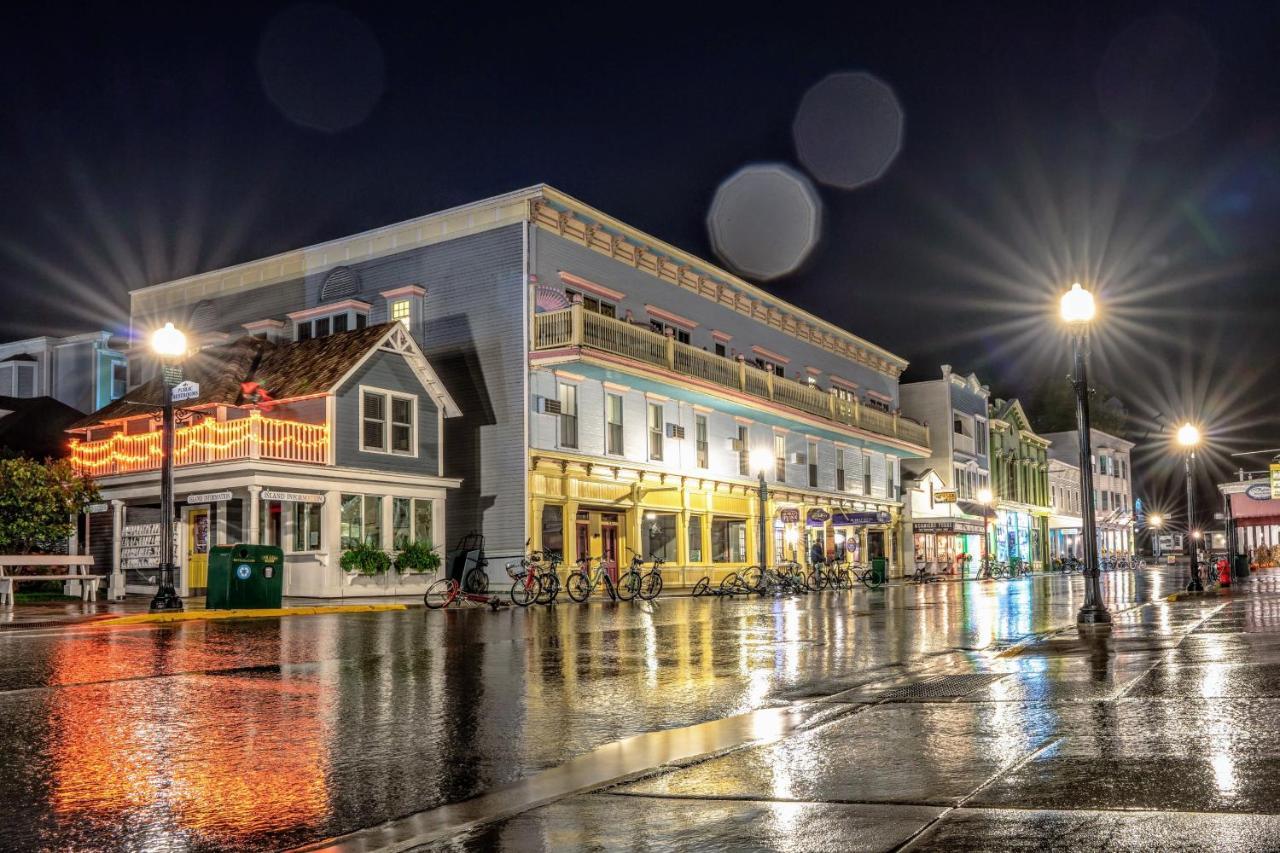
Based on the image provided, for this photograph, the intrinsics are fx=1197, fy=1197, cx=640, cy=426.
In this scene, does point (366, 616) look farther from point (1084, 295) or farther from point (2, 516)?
point (1084, 295)

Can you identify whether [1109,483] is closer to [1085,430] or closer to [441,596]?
[441,596]

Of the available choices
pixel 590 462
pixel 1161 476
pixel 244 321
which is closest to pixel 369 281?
pixel 244 321

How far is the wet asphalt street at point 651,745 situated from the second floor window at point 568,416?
20.1 metres

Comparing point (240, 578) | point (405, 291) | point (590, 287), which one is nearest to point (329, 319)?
point (405, 291)

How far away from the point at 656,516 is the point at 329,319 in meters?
11.9

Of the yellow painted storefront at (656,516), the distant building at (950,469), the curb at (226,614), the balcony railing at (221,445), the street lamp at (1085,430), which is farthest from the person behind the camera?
the distant building at (950,469)

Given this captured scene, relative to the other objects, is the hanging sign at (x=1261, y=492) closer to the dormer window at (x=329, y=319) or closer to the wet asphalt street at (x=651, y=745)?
the dormer window at (x=329, y=319)

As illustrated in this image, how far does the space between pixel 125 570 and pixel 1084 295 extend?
997 inches

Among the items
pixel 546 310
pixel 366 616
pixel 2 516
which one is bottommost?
pixel 366 616

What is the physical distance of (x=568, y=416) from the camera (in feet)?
113

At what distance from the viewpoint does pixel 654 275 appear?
38.8m

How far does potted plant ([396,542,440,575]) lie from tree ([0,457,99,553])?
25.6 feet

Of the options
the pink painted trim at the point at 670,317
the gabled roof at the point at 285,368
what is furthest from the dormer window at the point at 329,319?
the pink painted trim at the point at 670,317

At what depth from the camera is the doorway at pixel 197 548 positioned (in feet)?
100
